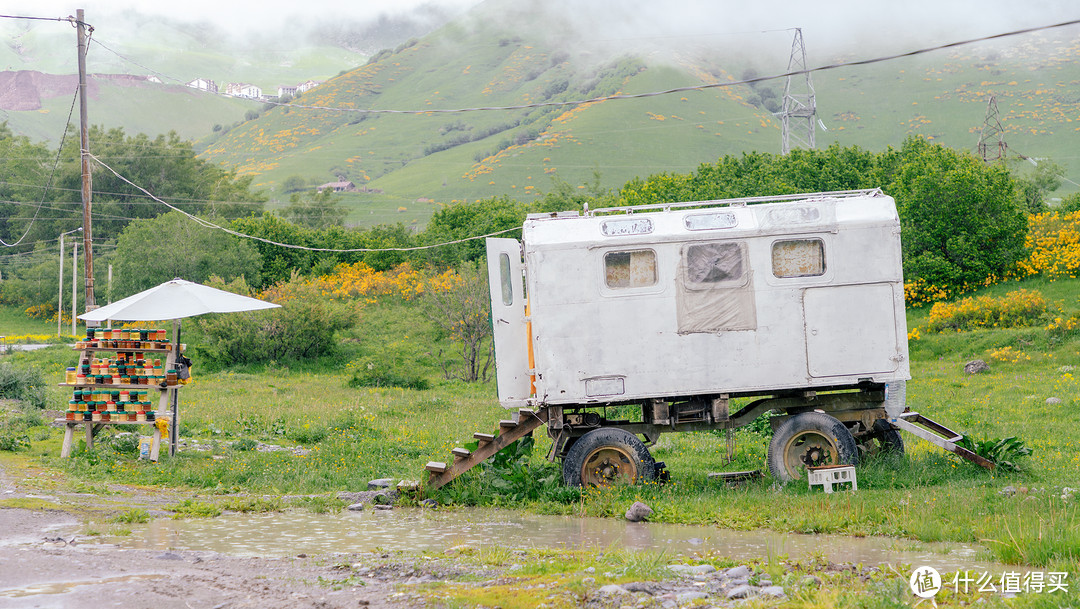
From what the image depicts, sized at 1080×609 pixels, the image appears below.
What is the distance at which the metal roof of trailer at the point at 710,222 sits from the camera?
11.1 metres

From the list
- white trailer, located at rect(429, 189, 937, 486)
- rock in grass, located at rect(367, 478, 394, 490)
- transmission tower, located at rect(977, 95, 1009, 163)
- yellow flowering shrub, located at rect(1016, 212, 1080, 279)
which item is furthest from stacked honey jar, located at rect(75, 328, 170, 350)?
transmission tower, located at rect(977, 95, 1009, 163)

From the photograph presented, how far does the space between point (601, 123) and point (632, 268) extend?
121m

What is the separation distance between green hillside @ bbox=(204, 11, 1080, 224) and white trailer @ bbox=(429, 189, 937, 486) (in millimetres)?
85655

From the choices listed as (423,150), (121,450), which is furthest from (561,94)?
(121,450)

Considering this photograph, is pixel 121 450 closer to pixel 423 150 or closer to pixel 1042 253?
pixel 1042 253

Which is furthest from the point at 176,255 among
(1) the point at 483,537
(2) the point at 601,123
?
(2) the point at 601,123

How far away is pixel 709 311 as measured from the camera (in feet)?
36.4

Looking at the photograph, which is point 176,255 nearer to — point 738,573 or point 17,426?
point 17,426

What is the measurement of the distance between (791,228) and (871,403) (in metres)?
2.53

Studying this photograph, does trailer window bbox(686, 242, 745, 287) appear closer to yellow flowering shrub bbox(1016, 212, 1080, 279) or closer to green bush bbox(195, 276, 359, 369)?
green bush bbox(195, 276, 359, 369)

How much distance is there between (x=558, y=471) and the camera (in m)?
11.5

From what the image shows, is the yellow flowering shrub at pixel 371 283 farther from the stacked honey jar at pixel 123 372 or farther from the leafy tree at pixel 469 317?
the stacked honey jar at pixel 123 372

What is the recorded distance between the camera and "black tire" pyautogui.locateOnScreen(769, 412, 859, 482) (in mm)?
11219

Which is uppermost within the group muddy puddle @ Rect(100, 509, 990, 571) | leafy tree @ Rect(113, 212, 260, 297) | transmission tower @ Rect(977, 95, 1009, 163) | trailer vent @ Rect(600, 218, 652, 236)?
transmission tower @ Rect(977, 95, 1009, 163)
